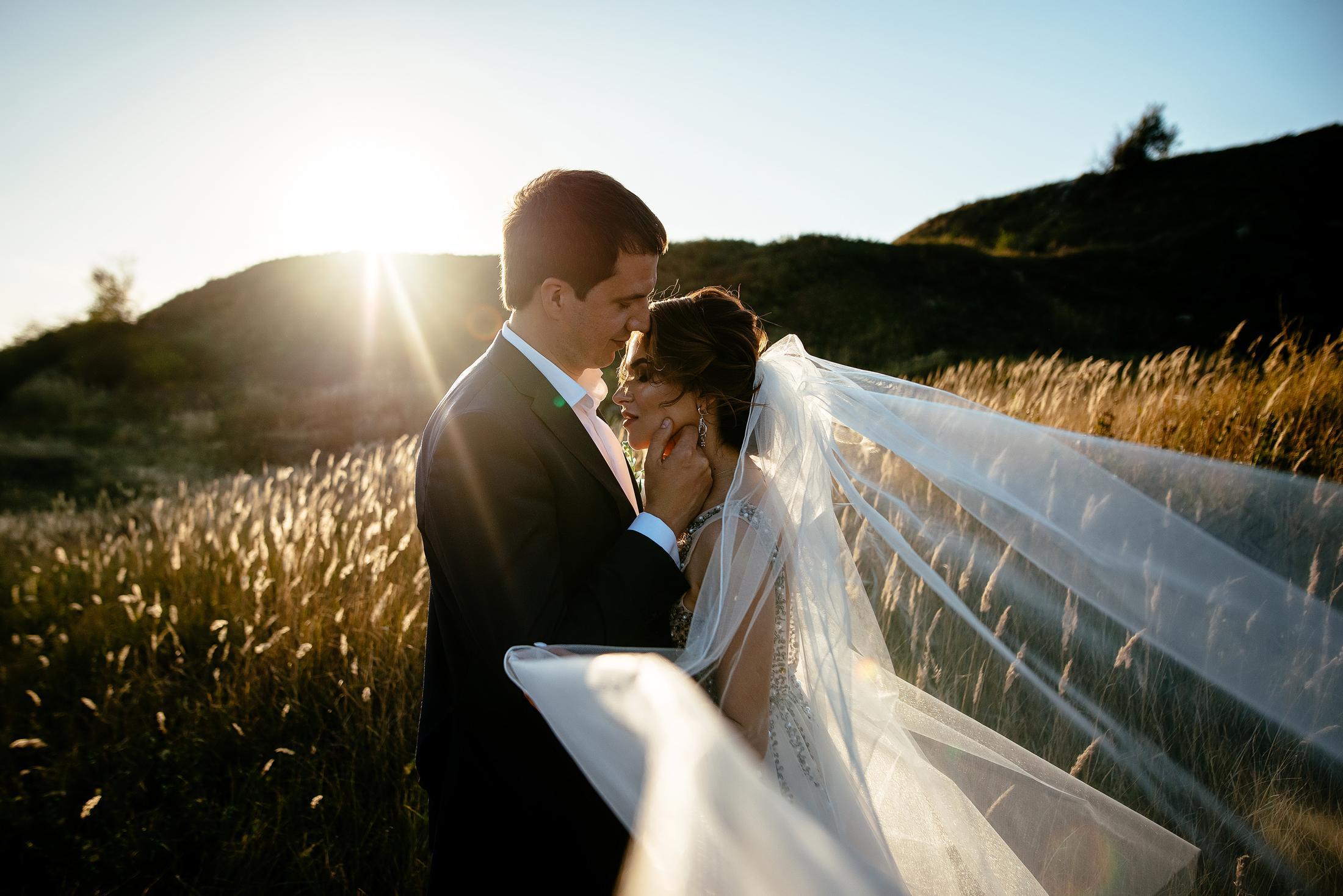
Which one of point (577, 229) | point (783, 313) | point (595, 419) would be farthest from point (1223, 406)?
point (783, 313)

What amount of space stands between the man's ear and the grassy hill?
12.4 metres

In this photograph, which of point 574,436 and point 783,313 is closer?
point 574,436

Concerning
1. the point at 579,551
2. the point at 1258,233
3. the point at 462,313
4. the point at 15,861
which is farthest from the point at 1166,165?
the point at 15,861

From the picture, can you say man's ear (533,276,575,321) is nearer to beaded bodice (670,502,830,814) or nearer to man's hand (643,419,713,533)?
man's hand (643,419,713,533)

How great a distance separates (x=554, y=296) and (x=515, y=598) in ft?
3.48

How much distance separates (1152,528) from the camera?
214 cm

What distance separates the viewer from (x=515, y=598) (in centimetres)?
161

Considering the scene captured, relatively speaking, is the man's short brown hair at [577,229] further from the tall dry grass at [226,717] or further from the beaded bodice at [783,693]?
the tall dry grass at [226,717]

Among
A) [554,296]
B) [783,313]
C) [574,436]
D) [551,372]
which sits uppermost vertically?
[783,313]

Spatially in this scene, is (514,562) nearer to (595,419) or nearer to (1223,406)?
(595,419)

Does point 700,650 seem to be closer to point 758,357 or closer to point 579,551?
point 579,551

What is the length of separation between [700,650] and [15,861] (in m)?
3.91

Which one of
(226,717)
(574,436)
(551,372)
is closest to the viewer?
(574,436)

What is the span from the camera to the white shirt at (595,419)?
5.78 feet
